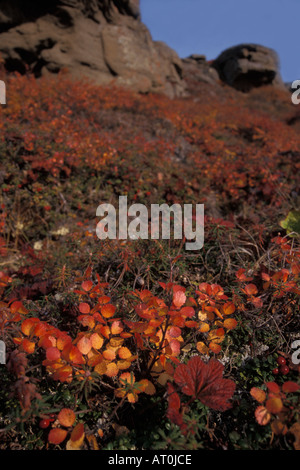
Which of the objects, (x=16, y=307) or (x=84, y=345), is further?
(x=16, y=307)

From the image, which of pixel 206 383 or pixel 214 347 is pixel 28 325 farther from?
pixel 214 347

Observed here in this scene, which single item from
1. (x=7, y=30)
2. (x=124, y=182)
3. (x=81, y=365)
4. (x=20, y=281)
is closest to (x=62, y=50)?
(x=7, y=30)

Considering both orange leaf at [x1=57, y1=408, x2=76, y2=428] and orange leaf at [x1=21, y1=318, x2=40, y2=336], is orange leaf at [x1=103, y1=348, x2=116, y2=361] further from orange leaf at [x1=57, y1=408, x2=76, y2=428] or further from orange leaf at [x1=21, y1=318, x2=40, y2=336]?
orange leaf at [x1=21, y1=318, x2=40, y2=336]

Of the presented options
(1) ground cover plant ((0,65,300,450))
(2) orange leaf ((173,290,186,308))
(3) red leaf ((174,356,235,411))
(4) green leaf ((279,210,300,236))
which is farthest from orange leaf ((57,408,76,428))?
(4) green leaf ((279,210,300,236))

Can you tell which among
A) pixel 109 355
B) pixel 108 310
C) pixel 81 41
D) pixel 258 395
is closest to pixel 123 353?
pixel 109 355

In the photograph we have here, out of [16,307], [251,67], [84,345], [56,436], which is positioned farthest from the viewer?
[251,67]

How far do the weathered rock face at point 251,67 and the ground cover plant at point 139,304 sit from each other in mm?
16454

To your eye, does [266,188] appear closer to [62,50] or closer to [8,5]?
[62,50]

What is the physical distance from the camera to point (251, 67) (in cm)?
1914

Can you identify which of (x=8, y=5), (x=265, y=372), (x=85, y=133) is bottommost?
(x=265, y=372)

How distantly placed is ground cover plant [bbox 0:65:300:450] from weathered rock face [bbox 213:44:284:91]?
16454 millimetres

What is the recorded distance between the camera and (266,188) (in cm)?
512

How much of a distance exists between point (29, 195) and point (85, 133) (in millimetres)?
2673

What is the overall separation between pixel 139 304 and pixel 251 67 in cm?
2270
